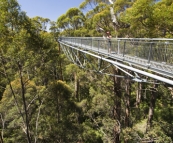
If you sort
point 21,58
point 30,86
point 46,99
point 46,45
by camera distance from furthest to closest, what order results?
point 46,99 → point 30,86 → point 46,45 → point 21,58

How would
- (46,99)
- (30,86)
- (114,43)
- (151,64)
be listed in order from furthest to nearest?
1. (46,99)
2. (30,86)
3. (114,43)
4. (151,64)

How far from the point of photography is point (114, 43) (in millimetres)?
5262

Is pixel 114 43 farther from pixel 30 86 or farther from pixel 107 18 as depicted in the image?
pixel 30 86

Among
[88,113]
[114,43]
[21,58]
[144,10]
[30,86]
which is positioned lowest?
[88,113]

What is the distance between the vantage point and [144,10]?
4812 mm

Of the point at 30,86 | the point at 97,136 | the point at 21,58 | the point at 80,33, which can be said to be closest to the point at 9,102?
the point at 30,86

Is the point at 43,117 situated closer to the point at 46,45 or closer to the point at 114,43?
the point at 46,45

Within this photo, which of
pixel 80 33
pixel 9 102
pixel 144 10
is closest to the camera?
pixel 144 10

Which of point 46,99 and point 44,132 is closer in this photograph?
point 44,132

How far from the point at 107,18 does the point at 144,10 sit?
411 centimetres

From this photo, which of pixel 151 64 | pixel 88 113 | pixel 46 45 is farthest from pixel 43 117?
pixel 151 64

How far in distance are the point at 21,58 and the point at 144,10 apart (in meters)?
4.69

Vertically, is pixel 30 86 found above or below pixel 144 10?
below

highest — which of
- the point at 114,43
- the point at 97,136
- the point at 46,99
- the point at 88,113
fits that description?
the point at 114,43
